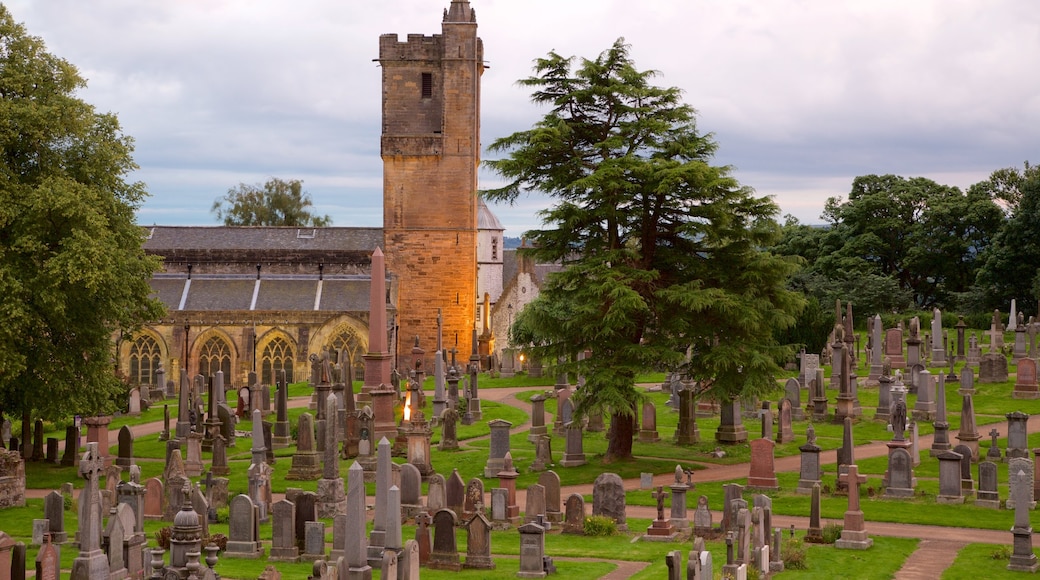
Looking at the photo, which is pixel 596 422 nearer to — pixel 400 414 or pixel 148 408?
pixel 400 414

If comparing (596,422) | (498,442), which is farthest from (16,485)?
(596,422)

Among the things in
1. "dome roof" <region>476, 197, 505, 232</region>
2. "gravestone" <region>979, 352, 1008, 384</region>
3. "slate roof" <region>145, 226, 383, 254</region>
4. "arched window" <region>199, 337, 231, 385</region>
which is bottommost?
"gravestone" <region>979, 352, 1008, 384</region>

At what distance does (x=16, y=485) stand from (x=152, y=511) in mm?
3567

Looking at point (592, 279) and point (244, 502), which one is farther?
point (592, 279)

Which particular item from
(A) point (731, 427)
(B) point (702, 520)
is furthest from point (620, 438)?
(B) point (702, 520)

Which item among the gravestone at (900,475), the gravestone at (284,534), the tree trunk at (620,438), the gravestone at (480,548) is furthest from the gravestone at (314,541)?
the gravestone at (900,475)

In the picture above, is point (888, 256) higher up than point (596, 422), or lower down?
higher up

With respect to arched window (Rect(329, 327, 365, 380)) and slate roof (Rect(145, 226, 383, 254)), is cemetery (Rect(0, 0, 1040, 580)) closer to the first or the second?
arched window (Rect(329, 327, 365, 380))

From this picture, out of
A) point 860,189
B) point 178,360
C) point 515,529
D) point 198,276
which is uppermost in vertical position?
point 860,189

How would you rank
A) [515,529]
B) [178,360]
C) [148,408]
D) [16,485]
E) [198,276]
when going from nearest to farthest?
[515,529] < [16,485] < [148,408] < [178,360] < [198,276]

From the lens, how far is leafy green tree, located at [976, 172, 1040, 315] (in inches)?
2341

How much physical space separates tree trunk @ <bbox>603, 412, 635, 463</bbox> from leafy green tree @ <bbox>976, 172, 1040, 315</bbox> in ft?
119

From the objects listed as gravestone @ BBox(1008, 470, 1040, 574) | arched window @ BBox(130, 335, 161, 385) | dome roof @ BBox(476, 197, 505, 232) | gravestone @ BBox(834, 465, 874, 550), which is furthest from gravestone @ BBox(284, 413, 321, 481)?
dome roof @ BBox(476, 197, 505, 232)

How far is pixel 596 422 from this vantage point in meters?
34.9
